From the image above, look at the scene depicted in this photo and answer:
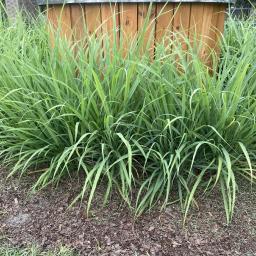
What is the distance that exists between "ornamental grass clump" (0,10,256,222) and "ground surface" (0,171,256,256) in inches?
3.2

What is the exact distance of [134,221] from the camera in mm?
1921

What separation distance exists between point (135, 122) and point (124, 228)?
21.9 inches

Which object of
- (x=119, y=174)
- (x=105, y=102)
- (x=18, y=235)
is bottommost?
(x=18, y=235)

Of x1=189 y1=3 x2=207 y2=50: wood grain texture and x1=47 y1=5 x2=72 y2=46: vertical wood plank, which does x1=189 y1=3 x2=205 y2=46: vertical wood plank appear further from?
x1=47 y1=5 x2=72 y2=46: vertical wood plank

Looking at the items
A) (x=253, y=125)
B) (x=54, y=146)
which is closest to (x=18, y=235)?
(x=54, y=146)

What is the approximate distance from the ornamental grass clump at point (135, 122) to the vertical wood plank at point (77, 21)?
398 millimetres

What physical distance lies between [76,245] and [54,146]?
0.58 m

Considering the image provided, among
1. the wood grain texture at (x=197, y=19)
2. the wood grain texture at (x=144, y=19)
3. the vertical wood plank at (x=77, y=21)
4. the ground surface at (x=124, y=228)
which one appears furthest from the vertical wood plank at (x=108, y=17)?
the ground surface at (x=124, y=228)

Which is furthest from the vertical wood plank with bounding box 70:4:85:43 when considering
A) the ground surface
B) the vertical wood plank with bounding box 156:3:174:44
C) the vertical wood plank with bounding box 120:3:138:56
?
the ground surface

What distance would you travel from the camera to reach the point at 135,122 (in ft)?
6.69

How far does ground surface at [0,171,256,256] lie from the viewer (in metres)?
1.80

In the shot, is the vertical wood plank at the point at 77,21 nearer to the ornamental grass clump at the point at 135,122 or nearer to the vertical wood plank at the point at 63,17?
the vertical wood plank at the point at 63,17

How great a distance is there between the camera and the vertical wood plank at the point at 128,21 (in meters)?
2.44

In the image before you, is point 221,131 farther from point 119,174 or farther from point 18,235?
point 18,235
